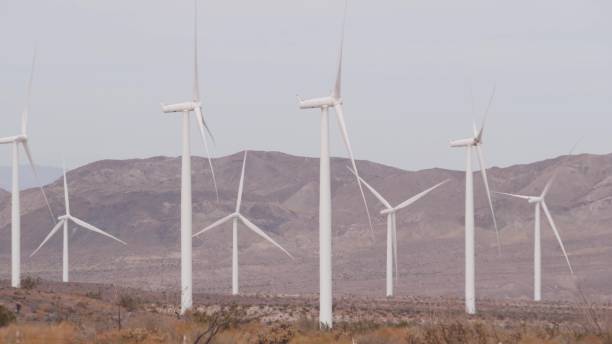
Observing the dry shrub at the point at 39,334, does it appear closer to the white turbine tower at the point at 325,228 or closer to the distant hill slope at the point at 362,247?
the white turbine tower at the point at 325,228

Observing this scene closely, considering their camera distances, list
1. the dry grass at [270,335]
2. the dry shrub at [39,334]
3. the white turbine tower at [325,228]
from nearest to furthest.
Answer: the dry grass at [270,335] → the dry shrub at [39,334] → the white turbine tower at [325,228]

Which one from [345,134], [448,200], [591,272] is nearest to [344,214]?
[448,200]

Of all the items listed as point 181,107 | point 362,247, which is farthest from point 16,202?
point 362,247

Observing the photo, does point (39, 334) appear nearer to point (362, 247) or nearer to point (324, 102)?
point (324, 102)

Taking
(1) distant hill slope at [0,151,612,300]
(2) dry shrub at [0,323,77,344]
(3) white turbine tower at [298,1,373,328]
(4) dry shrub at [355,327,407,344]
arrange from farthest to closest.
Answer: (1) distant hill slope at [0,151,612,300] → (3) white turbine tower at [298,1,373,328] → (4) dry shrub at [355,327,407,344] → (2) dry shrub at [0,323,77,344]

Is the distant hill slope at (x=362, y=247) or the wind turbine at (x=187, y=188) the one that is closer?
the wind turbine at (x=187, y=188)

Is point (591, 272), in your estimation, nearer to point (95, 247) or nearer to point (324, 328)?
point (95, 247)

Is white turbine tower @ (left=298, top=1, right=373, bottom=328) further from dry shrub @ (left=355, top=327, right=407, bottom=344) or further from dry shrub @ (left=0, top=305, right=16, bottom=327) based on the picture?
dry shrub @ (left=0, top=305, right=16, bottom=327)

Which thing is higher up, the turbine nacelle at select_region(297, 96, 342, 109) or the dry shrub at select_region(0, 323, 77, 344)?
the turbine nacelle at select_region(297, 96, 342, 109)

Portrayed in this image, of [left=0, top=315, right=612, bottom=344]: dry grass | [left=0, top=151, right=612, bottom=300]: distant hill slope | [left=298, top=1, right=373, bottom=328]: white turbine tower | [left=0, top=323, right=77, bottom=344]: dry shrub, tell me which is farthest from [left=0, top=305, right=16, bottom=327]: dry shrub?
[left=0, top=151, right=612, bottom=300]: distant hill slope

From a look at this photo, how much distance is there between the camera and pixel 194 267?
157m

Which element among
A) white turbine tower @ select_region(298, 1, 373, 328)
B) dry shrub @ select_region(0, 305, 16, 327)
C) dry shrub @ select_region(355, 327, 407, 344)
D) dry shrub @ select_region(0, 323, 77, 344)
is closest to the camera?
dry shrub @ select_region(0, 323, 77, 344)

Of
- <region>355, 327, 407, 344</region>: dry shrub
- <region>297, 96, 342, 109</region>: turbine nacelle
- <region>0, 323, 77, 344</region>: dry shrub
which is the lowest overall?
<region>355, 327, 407, 344</region>: dry shrub

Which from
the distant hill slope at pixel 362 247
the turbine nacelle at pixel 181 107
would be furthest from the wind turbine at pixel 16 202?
the distant hill slope at pixel 362 247
